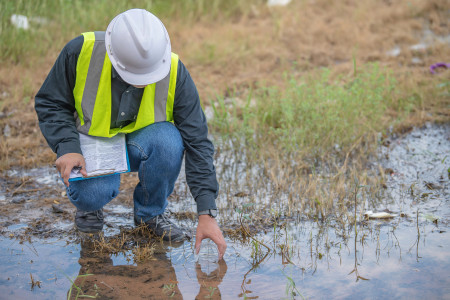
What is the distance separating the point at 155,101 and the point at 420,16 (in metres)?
5.57

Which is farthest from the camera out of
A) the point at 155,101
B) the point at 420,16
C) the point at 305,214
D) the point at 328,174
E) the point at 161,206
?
the point at 420,16

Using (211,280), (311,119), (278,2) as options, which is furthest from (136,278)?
(278,2)

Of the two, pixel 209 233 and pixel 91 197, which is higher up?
pixel 91 197

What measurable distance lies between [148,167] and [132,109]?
0.35 m

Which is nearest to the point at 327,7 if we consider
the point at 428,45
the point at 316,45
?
the point at 316,45

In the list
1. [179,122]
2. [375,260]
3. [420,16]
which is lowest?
[375,260]

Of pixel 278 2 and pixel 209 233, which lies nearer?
pixel 209 233

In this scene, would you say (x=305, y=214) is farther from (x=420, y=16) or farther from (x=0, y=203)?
(x=420, y=16)

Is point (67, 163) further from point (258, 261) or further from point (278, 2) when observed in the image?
point (278, 2)

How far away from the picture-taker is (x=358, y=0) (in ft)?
24.6

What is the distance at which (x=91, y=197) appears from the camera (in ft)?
8.95

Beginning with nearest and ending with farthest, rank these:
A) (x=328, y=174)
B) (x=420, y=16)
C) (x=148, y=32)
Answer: (x=148, y=32)
(x=328, y=174)
(x=420, y=16)

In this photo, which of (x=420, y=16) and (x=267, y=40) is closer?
(x=267, y=40)

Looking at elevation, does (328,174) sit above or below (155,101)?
below
